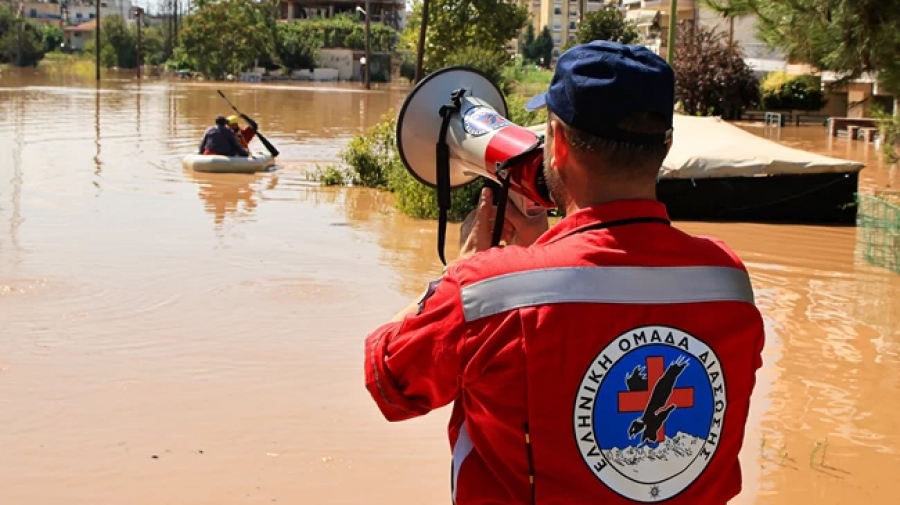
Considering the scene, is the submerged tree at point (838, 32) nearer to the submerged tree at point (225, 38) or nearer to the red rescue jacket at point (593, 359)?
the red rescue jacket at point (593, 359)

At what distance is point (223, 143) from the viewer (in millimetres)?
19094

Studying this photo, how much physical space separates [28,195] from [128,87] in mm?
40250

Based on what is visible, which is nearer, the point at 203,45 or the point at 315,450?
A: the point at 315,450

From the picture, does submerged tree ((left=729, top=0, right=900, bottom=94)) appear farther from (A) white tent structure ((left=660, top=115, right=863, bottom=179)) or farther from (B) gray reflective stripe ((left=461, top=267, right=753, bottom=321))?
(B) gray reflective stripe ((left=461, top=267, right=753, bottom=321))

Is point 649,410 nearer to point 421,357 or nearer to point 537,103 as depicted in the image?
point 421,357

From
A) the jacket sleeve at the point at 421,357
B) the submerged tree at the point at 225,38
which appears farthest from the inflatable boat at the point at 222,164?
the submerged tree at the point at 225,38

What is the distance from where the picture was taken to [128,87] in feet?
178

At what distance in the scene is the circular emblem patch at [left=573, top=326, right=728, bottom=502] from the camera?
6.66 ft

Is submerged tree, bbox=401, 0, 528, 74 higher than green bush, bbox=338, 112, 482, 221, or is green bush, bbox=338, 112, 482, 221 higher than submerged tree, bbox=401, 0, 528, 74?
submerged tree, bbox=401, 0, 528, 74

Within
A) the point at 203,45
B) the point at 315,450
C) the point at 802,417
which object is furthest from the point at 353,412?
the point at 203,45

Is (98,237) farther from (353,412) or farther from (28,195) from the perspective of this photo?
(353,412)

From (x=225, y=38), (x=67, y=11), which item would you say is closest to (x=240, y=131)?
(x=225, y=38)

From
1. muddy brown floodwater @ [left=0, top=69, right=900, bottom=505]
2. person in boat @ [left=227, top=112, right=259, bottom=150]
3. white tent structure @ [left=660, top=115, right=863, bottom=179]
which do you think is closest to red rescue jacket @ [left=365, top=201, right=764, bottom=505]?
muddy brown floodwater @ [left=0, top=69, right=900, bottom=505]

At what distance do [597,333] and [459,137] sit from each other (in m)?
0.85
